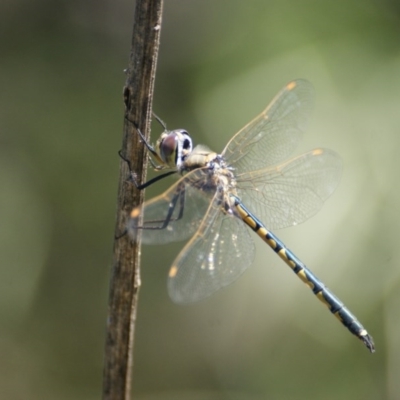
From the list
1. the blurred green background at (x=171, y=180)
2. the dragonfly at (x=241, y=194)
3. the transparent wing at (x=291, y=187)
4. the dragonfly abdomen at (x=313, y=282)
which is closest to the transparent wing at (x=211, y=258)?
the dragonfly at (x=241, y=194)

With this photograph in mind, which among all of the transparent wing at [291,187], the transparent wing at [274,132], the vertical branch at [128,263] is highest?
the transparent wing at [274,132]

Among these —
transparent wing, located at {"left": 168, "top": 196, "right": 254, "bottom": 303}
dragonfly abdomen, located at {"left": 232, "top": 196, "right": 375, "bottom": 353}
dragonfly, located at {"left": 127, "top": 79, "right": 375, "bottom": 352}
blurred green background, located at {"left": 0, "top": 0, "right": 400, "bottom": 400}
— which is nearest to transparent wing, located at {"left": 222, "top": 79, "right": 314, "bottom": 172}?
dragonfly, located at {"left": 127, "top": 79, "right": 375, "bottom": 352}

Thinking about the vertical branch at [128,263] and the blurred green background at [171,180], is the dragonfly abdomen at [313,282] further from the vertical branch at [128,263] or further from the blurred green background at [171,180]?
the vertical branch at [128,263]

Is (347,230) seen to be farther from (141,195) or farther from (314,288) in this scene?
(141,195)

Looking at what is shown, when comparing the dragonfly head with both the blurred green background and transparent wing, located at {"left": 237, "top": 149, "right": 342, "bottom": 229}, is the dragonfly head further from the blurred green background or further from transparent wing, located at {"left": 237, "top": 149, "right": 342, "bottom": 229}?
the blurred green background

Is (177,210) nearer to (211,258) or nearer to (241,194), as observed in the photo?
(211,258)

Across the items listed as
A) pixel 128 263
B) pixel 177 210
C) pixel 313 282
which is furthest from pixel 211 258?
pixel 313 282
